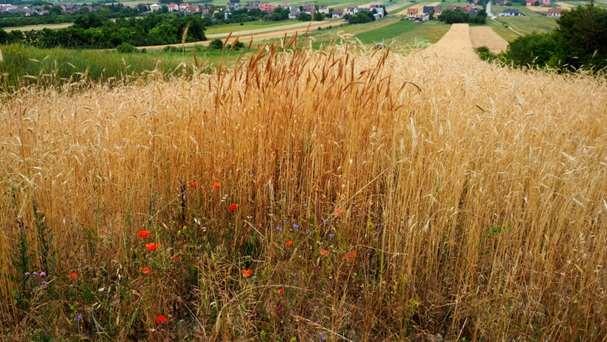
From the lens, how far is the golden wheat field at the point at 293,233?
2148 mm

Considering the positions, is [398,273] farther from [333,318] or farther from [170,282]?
[170,282]

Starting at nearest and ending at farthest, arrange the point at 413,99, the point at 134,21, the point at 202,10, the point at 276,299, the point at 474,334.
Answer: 1. the point at 474,334
2. the point at 276,299
3. the point at 413,99
4. the point at 134,21
5. the point at 202,10

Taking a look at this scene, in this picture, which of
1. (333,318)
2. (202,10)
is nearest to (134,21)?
(202,10)

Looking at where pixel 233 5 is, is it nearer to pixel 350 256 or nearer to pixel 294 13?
pixel 294 13

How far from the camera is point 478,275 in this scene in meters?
2.40

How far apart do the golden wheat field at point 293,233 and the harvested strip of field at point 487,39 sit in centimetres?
2190

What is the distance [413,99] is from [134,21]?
28719mm

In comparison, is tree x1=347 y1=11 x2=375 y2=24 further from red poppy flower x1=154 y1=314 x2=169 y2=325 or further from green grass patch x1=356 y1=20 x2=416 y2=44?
red poppy flower x1=154 y1=314 x2=169 y2=325

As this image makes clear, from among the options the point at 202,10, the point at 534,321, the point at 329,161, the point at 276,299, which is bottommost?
the point at 534,321

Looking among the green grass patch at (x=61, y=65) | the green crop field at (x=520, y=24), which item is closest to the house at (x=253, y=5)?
the green crop field at (x=520, y=24)

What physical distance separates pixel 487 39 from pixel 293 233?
1202 inches

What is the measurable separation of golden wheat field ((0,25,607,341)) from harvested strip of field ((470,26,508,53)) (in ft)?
71.9

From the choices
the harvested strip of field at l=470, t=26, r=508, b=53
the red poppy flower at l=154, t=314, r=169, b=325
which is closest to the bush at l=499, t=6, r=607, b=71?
the harvested strip of field at l=470, t=26, r=508, b=53

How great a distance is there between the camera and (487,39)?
2962cm
